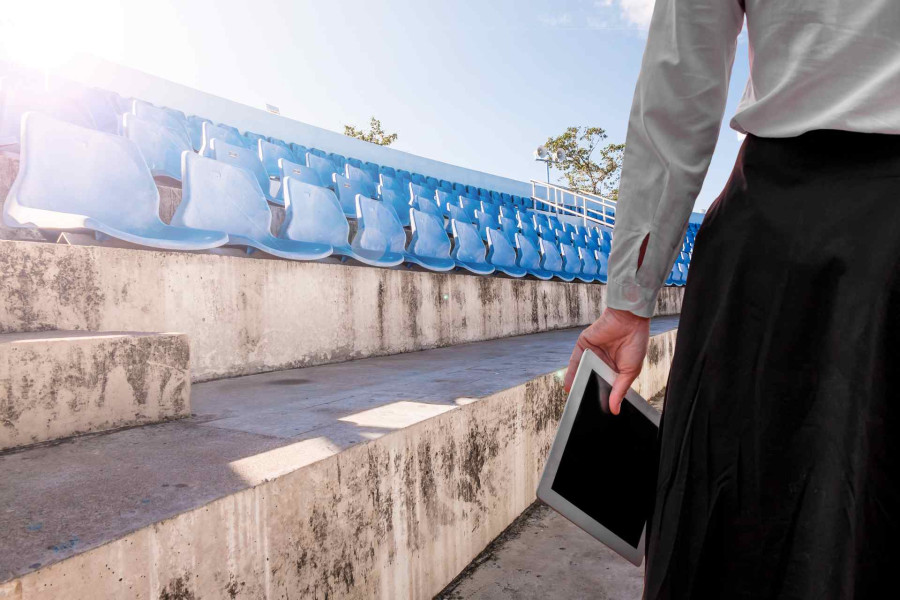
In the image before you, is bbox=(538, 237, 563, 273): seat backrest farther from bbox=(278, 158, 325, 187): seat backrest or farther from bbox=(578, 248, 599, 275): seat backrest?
bbox=(278, 158, 325, 187): seat backrest

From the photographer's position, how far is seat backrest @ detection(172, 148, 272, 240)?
2.43 metres

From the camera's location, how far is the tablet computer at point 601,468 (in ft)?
2.07

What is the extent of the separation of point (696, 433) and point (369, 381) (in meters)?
1.43

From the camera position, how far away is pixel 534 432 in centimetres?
186

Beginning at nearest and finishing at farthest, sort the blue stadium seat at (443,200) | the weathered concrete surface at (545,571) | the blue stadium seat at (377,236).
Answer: the weathered concrete surface at (545,571), the blue stadium seat at (377,236), the blue stadium seat at (443,200)

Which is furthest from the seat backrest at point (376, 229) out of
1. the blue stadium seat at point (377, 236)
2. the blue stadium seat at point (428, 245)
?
the blue stadium seat at point (428, 245)

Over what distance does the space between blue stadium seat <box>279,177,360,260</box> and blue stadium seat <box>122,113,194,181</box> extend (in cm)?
93

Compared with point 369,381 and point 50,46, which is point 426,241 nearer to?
point 369,381

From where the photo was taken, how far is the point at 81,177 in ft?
6.70

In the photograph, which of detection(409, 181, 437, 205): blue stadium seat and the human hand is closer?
the human hand

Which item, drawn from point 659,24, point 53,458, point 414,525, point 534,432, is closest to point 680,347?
point 659,24

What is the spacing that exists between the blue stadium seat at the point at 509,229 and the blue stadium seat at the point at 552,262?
333 mm

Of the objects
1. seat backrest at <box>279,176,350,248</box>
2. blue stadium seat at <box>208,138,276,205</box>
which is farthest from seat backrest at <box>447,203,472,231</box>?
seat backrest at <box>279,176,350,248</box>

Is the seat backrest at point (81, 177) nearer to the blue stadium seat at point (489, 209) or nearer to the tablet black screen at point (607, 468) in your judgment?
the tablet black screen at point (607, 468)
